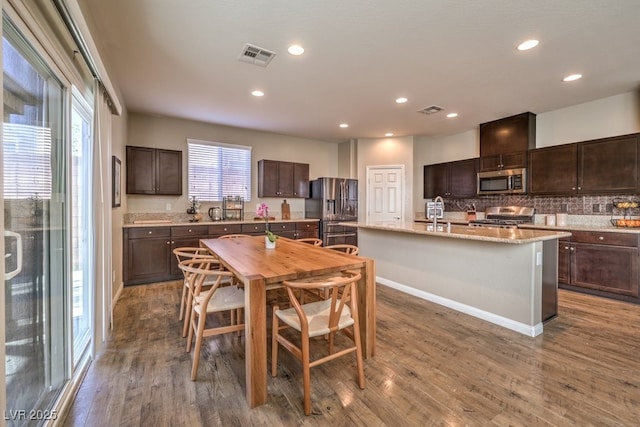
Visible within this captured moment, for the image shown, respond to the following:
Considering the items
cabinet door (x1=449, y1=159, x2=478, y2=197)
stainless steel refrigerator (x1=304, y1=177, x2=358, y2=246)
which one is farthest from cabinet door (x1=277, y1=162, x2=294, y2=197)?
cabinet door (x1=449, y1=159, x2=478, y2=197)

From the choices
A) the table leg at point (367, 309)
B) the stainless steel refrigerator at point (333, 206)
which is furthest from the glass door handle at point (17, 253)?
the stainless steel refrigerator at point (333, 206)

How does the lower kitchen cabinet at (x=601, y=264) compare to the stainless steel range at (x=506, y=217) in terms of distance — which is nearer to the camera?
the lower kitchen cabinet at (x=601, y=264)

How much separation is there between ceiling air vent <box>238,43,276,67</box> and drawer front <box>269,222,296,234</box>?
3003 mm

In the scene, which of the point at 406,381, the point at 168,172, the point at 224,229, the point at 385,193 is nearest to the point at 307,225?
the point at 224,229

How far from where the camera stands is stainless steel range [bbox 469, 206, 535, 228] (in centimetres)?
495

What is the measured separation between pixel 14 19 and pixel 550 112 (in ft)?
20.4

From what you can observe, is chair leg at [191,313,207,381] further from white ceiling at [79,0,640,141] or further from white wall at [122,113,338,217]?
white wall at [122,113,338,217]

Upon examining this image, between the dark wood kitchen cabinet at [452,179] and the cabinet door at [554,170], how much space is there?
3.30 feet

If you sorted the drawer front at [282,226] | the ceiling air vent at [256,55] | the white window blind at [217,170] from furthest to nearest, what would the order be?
1. the drawer front at [282,226]
2. the white window blind at [217,170]
3. the ceiling air vent at [256,55]

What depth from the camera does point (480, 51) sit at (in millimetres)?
2812

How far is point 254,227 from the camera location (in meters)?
5.26

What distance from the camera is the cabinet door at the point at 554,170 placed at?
4277 millimetres

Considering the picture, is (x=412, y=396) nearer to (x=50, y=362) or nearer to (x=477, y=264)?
(x=477, y=264)

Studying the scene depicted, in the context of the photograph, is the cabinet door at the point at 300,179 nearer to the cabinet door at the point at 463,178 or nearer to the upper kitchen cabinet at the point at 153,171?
the upper kitchen cabinet at the point at 153,171
